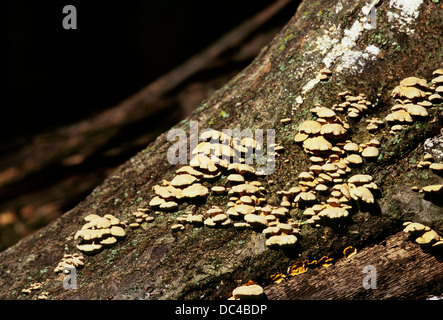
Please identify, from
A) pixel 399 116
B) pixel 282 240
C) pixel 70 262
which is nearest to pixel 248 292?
pixel 282 240

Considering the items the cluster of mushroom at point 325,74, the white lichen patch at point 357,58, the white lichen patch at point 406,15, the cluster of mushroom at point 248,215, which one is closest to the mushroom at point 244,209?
the cluster of mushroom at point 248,215

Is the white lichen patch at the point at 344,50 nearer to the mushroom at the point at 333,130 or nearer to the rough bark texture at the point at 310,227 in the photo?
the rough bark texture at the point at 310,227

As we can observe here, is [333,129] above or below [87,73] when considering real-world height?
below

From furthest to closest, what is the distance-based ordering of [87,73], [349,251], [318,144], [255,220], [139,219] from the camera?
[87,73]
[139,219]
[349,251]
[318,144]
[255,220]

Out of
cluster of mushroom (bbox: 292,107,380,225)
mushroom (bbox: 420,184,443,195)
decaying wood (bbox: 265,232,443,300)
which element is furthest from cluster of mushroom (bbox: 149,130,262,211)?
mushroom (bbox: 420,184,443,195)

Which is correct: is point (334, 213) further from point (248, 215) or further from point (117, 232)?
point (117, 232)
